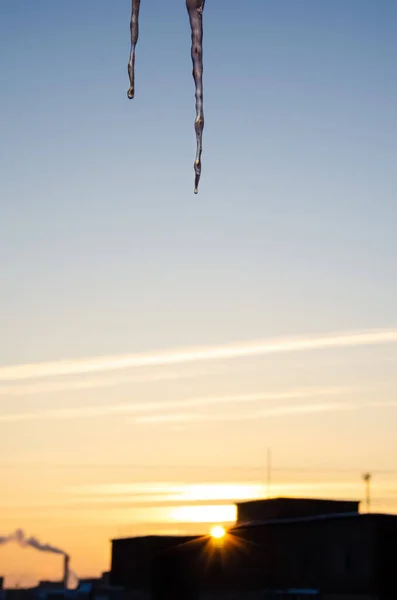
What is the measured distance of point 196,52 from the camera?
11055mm

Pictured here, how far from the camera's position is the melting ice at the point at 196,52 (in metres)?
10.9

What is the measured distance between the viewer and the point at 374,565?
233 ft

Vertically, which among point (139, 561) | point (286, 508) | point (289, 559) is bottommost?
point (139, 561)

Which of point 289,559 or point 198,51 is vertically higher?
point 198,51

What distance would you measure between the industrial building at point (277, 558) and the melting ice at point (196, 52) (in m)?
63.8

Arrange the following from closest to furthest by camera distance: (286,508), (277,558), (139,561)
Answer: (277,558)
(286,508)
(139,561)

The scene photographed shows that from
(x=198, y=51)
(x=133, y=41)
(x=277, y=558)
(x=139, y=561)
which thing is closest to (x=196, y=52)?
(x=198, y=51)

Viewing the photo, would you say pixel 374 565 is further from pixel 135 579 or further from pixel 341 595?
pixel 135 579

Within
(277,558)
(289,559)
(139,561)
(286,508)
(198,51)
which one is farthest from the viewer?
(139,561)

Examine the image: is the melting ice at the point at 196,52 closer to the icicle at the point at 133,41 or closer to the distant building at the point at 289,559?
the icicle at the point at 133,41

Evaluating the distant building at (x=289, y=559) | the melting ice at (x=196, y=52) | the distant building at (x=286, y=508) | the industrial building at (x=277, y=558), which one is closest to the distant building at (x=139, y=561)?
the industrial building at (x=277, y=558)

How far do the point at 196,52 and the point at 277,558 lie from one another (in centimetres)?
7318

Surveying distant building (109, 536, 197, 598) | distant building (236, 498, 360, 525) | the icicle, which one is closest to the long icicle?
the icicle

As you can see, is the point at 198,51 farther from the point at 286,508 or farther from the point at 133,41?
the point at 286,508
